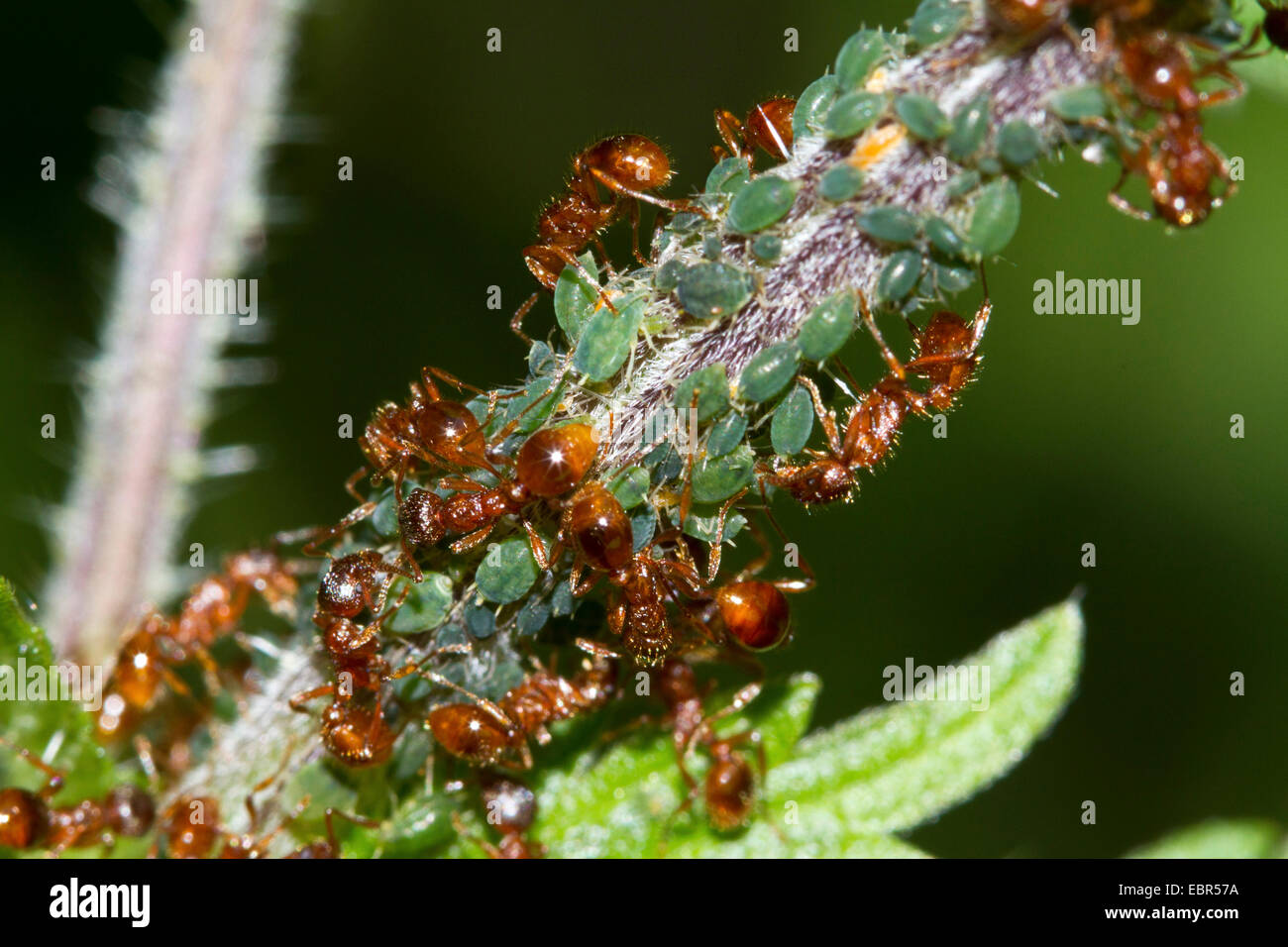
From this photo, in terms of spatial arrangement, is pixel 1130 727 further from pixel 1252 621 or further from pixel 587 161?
pixel 587 161

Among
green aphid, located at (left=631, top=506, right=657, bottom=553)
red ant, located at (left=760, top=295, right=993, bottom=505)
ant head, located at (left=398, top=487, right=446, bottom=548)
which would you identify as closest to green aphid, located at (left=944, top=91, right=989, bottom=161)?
red ant, located at (left=760, top=295, right=993, bottom=505)

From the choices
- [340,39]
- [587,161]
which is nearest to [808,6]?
[340,39]

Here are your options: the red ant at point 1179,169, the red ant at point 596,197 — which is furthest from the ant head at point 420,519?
the red ant at point 1179,169

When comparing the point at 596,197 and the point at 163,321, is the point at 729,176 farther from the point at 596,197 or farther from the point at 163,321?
the point at 163,321

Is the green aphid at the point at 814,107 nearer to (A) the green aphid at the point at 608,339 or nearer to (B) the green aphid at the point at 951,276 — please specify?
(B) the green aphid at the point at 951,276

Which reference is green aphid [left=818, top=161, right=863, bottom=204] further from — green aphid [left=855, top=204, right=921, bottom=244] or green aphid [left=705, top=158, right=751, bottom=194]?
green aphid [left=705, top=158, right=751, bottom=194]

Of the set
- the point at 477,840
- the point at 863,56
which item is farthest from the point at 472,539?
the point at 863,56
